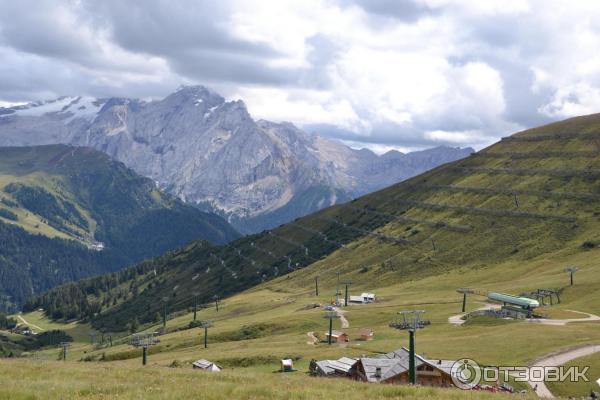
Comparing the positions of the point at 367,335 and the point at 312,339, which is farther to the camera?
the point at 312,339

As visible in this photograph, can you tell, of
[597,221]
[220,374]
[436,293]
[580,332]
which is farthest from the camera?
[597,221]

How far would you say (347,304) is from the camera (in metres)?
178

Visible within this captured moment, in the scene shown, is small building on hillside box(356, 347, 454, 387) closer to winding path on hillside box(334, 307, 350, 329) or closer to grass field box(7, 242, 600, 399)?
grass field box(7, 242, 600, 399)

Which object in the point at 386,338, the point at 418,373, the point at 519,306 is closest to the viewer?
the point at 418,373

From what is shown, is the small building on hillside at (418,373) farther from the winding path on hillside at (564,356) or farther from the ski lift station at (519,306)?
the ski lift station at (519,306)

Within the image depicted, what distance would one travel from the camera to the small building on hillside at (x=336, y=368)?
75250mm

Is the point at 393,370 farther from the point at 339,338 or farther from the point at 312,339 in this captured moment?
the point at 312,339

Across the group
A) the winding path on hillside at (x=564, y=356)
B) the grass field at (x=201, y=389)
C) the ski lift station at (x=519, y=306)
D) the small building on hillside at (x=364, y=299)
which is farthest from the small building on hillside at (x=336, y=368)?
the small building on hillside at (x=364, y=299)

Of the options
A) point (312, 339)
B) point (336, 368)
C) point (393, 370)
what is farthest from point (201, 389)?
point (312, 339)

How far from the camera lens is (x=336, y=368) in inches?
3118

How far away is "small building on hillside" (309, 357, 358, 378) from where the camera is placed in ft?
247

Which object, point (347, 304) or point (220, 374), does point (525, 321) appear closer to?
point (347, 304)

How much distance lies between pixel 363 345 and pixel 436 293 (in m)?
67.7

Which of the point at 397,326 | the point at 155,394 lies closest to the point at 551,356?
the point at 397,326
